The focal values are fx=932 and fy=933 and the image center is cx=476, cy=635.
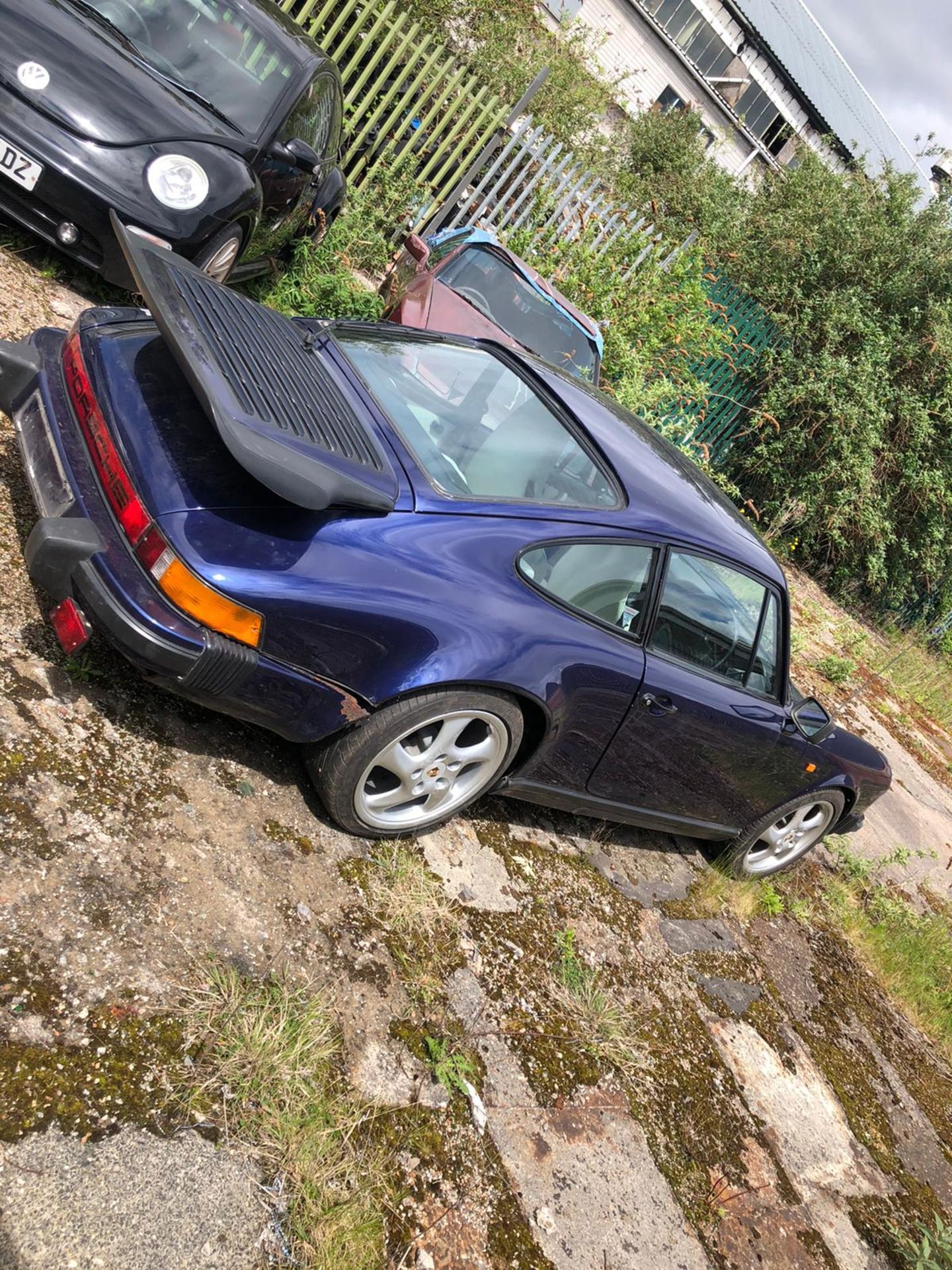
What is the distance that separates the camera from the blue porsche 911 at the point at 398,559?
246 centimetres

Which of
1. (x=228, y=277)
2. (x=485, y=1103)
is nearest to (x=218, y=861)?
(x=485, y=1103)

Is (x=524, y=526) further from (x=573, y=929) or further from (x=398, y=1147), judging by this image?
(x=398, y=1147)

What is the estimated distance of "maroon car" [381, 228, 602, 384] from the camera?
249 inches

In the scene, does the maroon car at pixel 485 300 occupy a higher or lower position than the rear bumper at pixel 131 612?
higher

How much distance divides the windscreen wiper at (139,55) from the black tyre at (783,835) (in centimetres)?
460

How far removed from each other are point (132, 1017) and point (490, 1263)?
3.38 ft

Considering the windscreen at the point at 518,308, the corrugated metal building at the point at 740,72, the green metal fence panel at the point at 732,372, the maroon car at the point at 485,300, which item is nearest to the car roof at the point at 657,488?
the maroon car at the point at 485,300

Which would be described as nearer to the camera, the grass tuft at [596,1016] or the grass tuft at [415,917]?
the grass tuft at [415,917]

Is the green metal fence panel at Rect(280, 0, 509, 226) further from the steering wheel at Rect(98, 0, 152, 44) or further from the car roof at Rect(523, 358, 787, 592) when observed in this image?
the car roof at Rect(523, 358, 787, 592)

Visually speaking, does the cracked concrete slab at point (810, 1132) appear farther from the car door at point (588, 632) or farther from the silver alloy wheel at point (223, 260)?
the silver alloy wheel at point (223, 260)

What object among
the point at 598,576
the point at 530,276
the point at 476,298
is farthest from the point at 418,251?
the point at 598,576

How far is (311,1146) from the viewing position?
210cm

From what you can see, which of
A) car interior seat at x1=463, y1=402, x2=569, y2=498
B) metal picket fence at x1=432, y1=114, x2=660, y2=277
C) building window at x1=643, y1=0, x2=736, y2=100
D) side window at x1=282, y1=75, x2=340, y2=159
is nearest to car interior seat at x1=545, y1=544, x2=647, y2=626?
car interior seat at x1=463, y1=402, x2=569, y2=498

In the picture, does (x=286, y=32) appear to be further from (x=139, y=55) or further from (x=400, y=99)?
(x=400, y=99)
